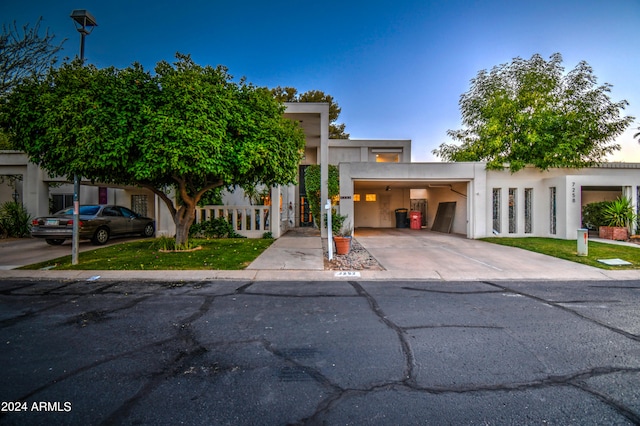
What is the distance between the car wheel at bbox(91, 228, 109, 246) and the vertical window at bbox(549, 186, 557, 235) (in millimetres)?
19346

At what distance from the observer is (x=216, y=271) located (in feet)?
22.9

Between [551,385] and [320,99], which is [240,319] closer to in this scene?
[551,385]

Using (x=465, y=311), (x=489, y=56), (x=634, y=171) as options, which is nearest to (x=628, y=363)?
(x=465, y=311)

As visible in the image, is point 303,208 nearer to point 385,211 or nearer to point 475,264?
point 385,211

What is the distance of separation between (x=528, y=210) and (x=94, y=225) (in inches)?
743

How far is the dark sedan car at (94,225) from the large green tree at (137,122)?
3203 mm

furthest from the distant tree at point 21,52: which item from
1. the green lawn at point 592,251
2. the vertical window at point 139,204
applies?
the green lawn at point 592,251

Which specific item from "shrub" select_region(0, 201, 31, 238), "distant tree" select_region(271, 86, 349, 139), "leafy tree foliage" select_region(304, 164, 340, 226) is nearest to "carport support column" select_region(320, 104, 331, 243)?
"leafy tree foliage" select_region(304, 164, 340, 226)

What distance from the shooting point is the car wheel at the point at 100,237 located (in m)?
11.6

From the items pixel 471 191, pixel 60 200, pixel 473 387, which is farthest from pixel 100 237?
pixel 471 191

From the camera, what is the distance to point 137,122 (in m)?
7.52

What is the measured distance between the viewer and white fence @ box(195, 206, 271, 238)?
13469mm

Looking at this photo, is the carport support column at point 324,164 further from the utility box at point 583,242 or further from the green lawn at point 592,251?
the utility box at point 583,242

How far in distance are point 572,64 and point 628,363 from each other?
65.1 feet
